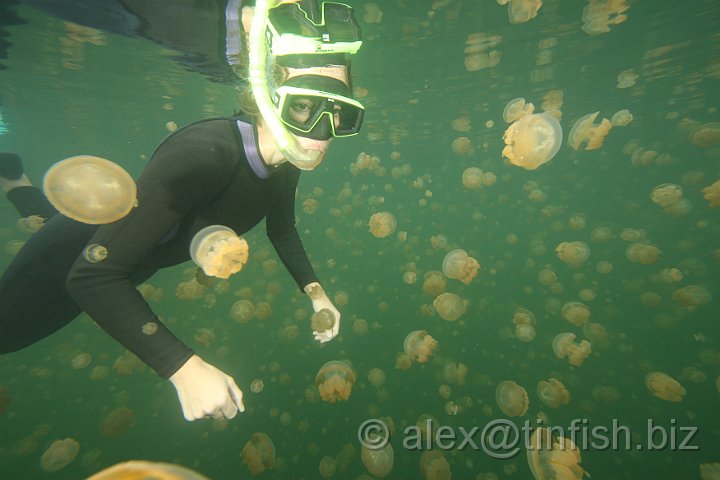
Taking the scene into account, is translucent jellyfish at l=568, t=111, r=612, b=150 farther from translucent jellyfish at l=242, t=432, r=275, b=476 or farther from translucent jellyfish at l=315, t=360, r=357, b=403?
translucent jellyfish at l=242, t=432, r=275, b=476

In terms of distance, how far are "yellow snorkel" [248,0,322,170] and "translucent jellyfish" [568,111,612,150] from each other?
6.87 meters

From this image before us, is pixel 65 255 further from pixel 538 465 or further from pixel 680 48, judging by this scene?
pixel 680 48

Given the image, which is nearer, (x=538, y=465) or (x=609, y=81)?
(x=538, y=465)

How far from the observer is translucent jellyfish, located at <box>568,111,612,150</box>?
22.2 feet

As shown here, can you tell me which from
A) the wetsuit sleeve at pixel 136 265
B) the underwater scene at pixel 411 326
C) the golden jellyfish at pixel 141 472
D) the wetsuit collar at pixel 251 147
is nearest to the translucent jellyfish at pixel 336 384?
the underwater scene at pixel 411 326

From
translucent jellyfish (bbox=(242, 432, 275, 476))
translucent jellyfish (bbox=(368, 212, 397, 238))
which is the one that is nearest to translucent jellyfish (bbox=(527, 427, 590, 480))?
translucent jellyfish (bbox=(242, 432, 275, 476))

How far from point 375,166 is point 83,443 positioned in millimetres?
11035

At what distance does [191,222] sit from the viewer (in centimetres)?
272

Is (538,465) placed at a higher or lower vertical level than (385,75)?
lower

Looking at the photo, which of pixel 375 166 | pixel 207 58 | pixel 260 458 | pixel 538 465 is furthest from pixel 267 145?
pixel 375 166

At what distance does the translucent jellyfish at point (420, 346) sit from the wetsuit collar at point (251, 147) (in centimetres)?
487

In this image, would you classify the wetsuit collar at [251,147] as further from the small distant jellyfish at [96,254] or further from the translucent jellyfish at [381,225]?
the translucent jellyfish at [381,225]

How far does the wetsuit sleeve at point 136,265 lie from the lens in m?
1.80

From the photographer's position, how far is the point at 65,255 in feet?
9.74
